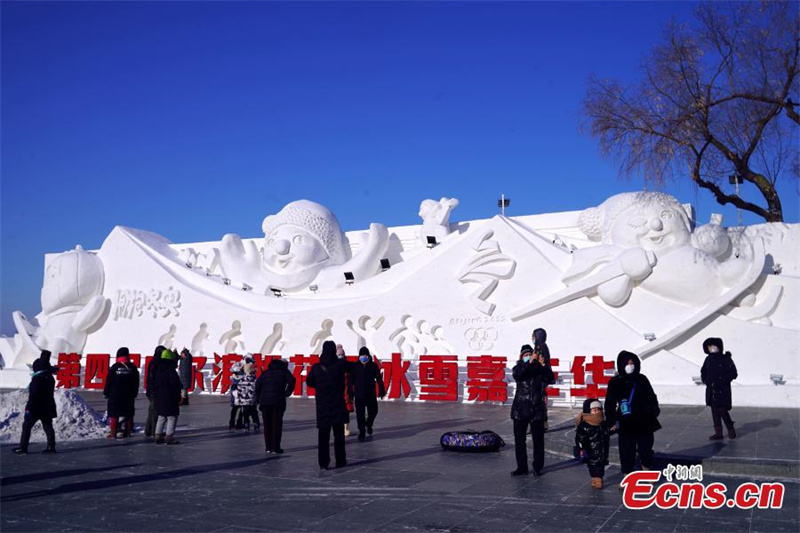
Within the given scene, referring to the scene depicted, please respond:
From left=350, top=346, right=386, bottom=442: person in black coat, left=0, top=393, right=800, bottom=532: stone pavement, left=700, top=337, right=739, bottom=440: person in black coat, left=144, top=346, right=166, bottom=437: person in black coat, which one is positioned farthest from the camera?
left=350, top=346, right=386, bottom=442: person in black coat

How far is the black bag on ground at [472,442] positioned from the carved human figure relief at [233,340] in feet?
29.8

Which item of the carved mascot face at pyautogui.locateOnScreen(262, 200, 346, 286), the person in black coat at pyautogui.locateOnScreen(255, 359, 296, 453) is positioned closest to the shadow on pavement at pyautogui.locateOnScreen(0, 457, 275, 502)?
the person in black coat at pyautogui.locateOnScreen(255, 359, 296, 453)

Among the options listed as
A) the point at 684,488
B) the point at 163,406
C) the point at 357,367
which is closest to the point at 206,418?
the point at 163,406

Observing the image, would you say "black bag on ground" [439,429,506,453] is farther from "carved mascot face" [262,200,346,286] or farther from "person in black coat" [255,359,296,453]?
"carved mascot face" [262,200,346,286]

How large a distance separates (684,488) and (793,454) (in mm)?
2031

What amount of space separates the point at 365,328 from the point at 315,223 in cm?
312

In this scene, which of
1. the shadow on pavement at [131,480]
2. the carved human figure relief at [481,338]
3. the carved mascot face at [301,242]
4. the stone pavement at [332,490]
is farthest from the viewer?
the carved mascot face at [301,242]

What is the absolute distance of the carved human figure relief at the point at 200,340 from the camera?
1695cm

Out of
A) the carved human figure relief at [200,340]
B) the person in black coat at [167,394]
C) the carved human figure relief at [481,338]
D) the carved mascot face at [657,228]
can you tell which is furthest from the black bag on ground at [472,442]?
the carved human figure relief at [200,340]

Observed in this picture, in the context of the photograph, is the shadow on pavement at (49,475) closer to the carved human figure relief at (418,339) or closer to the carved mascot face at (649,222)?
the carved human figure relief at (418,339)

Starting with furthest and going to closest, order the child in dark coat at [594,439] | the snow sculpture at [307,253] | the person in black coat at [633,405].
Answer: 1. the snow sculpture at [307,253]
2. the person in black coat at [633,405]
3. the child in dark coat at [594,439]

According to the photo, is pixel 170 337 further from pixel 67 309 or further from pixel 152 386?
pixel 152 386

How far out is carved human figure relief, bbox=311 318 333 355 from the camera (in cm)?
1549

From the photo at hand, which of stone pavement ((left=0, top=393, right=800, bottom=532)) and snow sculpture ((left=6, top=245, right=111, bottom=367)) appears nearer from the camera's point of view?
stone pavement ((left=0, top=393, right=800, bottom=532))
